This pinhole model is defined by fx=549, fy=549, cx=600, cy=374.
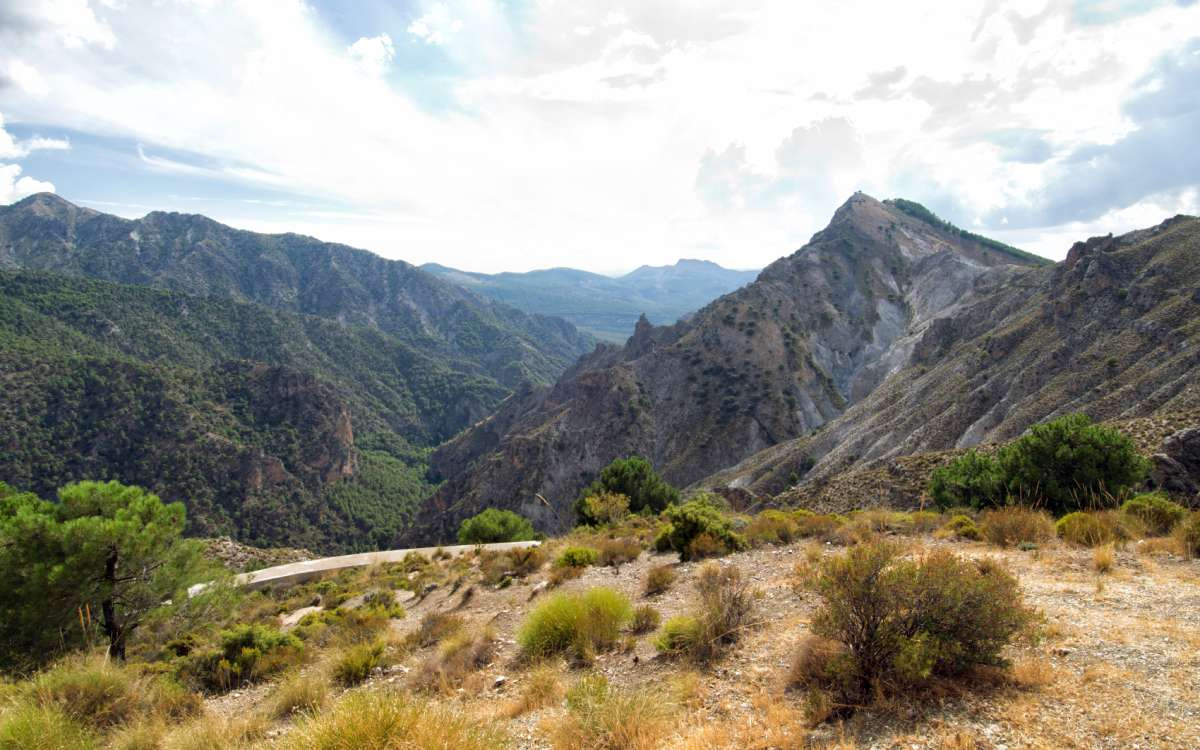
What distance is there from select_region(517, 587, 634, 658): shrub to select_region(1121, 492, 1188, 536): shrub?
988 centimetres

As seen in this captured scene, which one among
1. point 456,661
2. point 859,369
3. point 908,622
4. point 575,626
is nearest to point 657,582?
point 575,626

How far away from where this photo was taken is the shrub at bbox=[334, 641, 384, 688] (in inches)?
342

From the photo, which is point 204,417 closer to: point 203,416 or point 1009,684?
point 203,416

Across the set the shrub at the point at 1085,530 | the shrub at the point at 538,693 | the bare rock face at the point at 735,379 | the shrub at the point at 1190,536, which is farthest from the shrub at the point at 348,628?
the bare rock face at the point at 735,379

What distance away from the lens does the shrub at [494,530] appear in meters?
30.0

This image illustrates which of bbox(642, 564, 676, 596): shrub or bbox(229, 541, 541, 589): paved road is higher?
bbox(642, 564, 676, 596): shrub

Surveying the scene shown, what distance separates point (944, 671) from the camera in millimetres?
5402

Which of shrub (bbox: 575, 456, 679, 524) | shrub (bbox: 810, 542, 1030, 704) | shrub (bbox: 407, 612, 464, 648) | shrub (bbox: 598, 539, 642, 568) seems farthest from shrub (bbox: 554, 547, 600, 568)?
shrub (bbox: 575, 456, 679, 524)

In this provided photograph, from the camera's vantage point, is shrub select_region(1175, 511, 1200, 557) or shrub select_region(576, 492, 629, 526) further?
shrub select_region(576, 492, 629, 526)

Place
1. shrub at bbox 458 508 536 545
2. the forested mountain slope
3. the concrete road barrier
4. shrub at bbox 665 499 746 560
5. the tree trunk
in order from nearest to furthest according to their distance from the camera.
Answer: the tree trunk, shrub at bbox 665 499 746 560, the concrete road barrier, shrub at bbox 458 508 536 545, the forested mountain slope

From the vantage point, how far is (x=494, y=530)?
30.0 m

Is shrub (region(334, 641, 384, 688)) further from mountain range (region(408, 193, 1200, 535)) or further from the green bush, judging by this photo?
mountain range (region(408, 193, 1200, 535))

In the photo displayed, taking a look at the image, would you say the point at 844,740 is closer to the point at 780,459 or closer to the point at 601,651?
the point at 601,651

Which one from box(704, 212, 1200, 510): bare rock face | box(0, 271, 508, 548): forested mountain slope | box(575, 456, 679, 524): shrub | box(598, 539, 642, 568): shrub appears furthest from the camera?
box(0, 271, 508, 548): forested mountain slope
